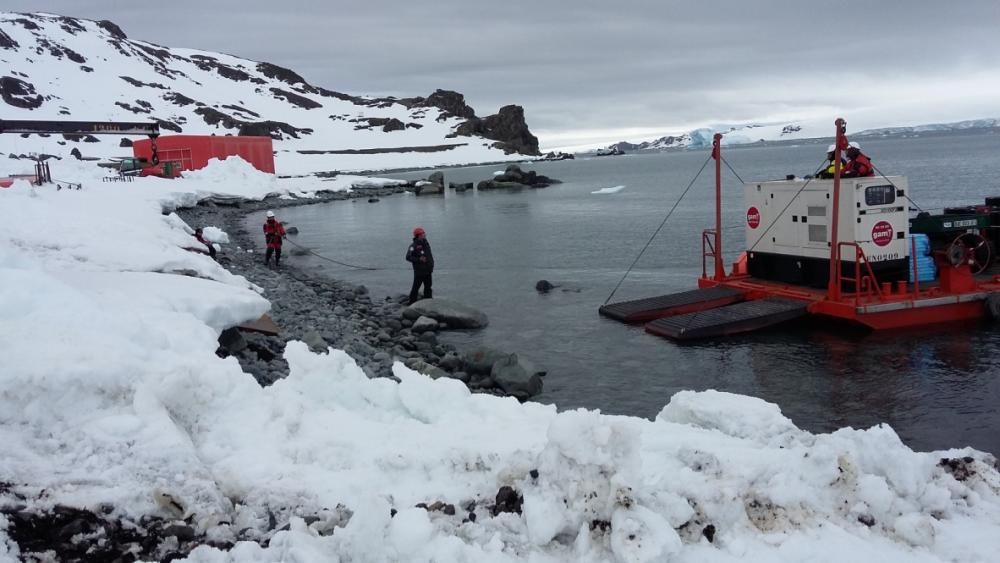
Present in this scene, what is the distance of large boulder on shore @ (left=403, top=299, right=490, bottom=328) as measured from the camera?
15.1 meters

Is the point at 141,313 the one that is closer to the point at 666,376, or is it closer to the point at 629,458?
the point at 629,458

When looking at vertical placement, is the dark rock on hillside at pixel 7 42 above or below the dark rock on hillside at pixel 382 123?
above

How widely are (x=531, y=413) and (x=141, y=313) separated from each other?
11.7 ft

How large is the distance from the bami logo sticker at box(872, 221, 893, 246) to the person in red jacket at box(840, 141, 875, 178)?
93 centimetres

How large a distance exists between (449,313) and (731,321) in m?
5.15

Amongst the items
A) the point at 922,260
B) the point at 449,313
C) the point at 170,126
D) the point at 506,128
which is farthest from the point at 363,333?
the point at 506,128

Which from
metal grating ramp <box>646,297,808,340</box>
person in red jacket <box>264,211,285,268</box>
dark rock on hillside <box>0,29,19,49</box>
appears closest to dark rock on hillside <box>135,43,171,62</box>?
dark rock on hillside <box>0,29,19,49</box>

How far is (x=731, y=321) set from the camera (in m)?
14.0

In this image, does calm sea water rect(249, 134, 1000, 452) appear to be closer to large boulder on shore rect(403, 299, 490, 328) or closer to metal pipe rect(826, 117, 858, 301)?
large boulder on shore rect(403, 299, 490, 328)

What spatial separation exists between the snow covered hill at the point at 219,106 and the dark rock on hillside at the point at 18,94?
19 centimetres

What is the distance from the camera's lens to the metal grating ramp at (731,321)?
13883mm

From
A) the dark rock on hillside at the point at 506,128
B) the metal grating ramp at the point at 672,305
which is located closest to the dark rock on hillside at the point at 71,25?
the dark rock on hillside at the point at 506,128

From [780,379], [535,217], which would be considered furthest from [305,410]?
[535,217]

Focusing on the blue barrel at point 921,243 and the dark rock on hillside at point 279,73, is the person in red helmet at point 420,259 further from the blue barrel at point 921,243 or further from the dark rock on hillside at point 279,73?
the dark rock on hillside at point 279,73
